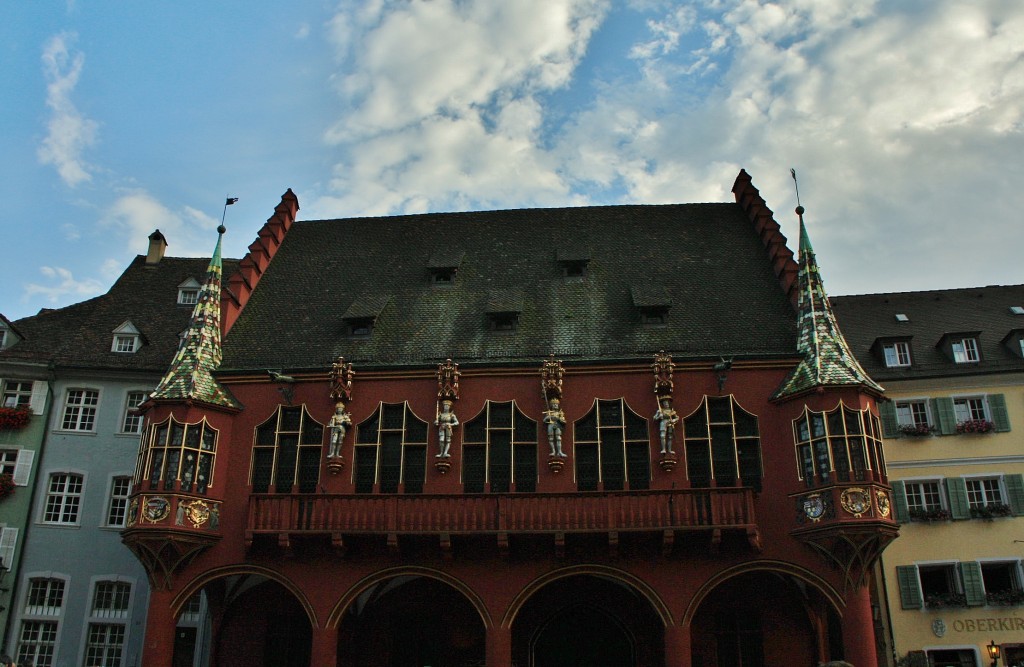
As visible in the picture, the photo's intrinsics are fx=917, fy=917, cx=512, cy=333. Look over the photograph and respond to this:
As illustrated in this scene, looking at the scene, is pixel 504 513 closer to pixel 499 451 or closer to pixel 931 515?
pixel 499 451

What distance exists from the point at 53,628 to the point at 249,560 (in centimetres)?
793

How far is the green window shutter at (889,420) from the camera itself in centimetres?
2997

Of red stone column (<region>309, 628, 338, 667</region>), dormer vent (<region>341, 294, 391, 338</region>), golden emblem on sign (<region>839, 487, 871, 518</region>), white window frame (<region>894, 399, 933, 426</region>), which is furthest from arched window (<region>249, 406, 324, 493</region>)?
white window frame (<region>894, 399, 933, 426</region>)

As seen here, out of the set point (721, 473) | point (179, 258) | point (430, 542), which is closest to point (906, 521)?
point (721, 473)

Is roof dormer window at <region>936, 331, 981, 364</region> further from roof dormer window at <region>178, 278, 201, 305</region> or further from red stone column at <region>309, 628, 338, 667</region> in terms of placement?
roof dormer window at <region>178, 278, 201, 305</region>

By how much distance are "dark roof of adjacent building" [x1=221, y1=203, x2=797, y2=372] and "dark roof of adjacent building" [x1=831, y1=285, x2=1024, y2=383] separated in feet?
20.6

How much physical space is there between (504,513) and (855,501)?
8.41m

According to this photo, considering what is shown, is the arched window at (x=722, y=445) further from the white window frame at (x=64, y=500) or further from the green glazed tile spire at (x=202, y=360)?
the white window frame at (x=64, y=500)

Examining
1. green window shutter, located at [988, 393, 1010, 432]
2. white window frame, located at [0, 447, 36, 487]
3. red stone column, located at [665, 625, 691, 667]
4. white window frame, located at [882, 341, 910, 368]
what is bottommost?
red stone column, located at [665, 625, 691, 667]

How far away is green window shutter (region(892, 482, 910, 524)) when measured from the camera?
28.7m

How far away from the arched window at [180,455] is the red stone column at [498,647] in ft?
27.6

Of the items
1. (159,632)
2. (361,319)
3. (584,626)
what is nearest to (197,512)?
(159,632)

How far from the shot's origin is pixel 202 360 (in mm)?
25656

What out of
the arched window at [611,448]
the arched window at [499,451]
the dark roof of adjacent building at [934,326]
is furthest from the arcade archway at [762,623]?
the dark roof of adjacent building at [934,326]
